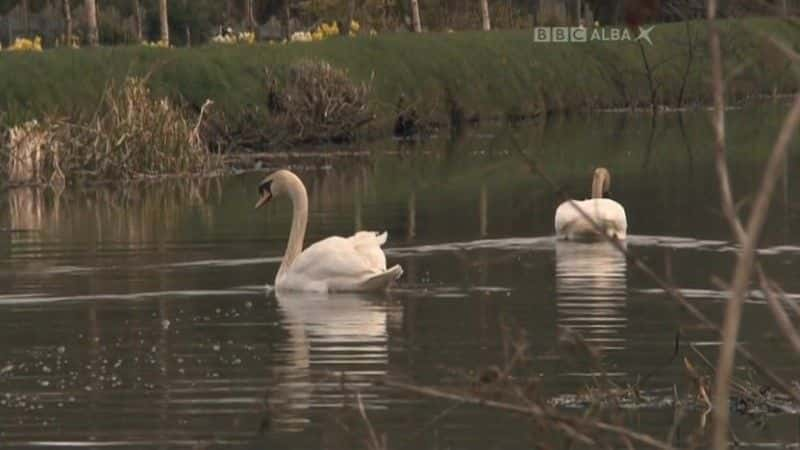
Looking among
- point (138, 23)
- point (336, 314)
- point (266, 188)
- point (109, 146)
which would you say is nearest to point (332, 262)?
point (336, 314)

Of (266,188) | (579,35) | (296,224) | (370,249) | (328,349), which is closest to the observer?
(328,349)

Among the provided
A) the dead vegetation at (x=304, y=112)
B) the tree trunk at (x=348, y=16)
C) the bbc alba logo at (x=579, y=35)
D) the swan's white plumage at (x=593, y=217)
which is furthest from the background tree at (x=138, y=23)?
the swan's white plumage at (x=593, y=217)

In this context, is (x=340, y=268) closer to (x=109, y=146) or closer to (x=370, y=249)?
(x=370, y=249)

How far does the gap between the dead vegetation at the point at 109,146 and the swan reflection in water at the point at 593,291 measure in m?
13.1

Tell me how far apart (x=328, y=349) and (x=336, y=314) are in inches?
93.6

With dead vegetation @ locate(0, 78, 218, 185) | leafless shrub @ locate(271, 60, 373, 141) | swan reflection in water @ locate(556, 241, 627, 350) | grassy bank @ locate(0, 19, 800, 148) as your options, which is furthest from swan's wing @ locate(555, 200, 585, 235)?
leafless shrub @ locate(271, 60, 373, 141)

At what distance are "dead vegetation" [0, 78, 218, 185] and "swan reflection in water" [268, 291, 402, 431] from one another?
16001 mm

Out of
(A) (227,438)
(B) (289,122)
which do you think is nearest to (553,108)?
(B) (289,122)

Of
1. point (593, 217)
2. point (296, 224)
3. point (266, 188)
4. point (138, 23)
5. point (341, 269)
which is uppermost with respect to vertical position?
point (138, 23)

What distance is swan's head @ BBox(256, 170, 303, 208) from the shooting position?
67.5 ft

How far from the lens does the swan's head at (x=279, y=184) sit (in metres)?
20.6

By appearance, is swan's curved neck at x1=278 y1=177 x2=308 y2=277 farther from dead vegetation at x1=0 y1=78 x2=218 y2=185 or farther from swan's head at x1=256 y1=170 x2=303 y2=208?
dead vegetation at x1=0 y1=78 x2=218 y2=185

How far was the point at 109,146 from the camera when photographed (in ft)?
113

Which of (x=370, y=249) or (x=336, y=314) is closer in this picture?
(x=336, y=314)
